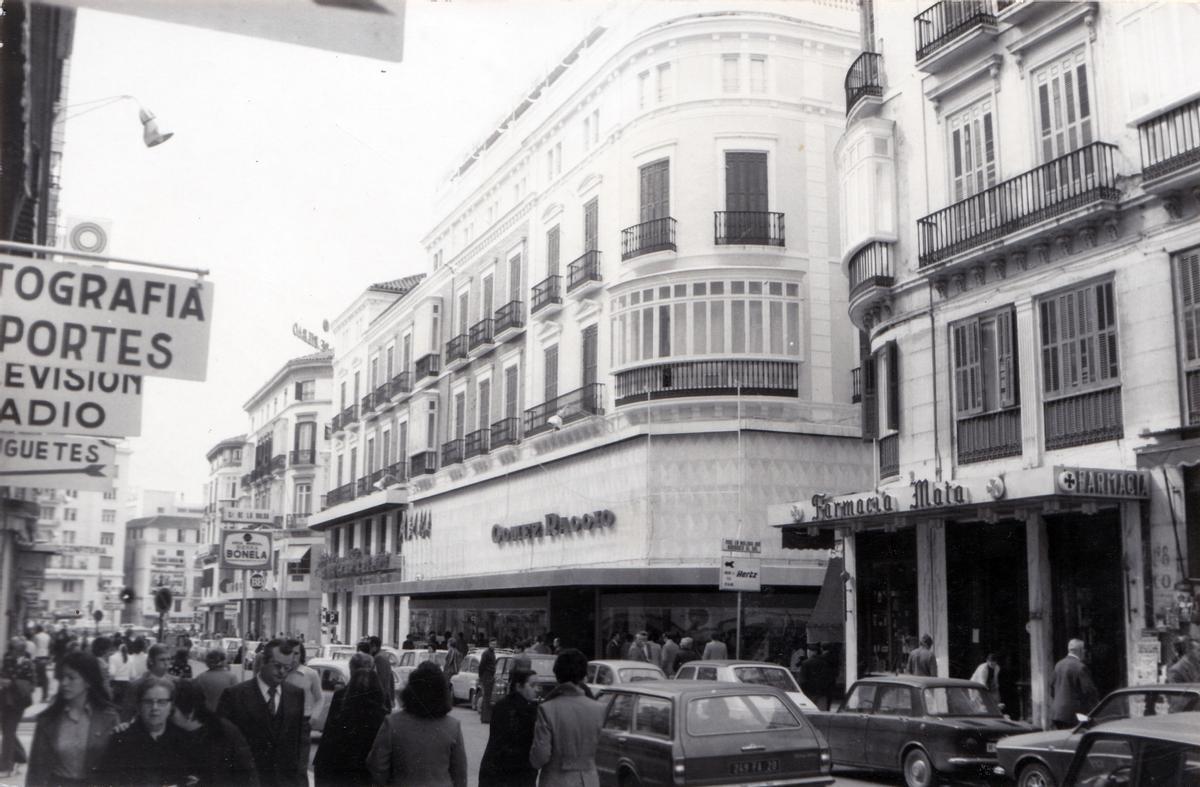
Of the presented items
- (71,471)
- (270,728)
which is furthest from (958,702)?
(71,471)

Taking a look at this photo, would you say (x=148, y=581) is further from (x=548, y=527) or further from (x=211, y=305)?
(x=548, y=527)

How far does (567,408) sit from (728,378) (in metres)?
5.87

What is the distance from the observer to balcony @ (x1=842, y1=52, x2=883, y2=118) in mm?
24625

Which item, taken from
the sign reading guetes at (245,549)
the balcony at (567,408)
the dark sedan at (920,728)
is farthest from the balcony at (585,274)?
the sign reading guetes at (245,549)

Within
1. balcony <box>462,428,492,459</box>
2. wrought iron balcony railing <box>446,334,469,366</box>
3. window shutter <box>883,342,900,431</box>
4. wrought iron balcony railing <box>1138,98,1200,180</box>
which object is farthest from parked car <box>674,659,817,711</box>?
wrought iron balcony railing <box>446,334,469,366</box>

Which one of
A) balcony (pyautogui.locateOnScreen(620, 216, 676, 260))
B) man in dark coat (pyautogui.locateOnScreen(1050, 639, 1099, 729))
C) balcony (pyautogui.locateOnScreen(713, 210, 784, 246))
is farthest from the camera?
balcony (pyautogui.locateOnScreen(620, 216, 676, 260))

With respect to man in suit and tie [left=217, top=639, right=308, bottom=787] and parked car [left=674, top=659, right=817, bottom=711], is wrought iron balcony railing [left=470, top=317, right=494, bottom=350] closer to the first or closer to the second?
parked car [left=674, top=659, right=817, bottom=711]

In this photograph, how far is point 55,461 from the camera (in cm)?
786

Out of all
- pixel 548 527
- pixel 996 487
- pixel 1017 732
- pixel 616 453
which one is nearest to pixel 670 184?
pixel 616 453

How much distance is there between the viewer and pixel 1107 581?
738 inches

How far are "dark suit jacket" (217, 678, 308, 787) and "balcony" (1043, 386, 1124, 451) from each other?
1388cm

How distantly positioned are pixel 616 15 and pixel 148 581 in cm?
2705

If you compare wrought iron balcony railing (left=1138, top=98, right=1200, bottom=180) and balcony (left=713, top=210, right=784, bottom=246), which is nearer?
wrought iron balcony railing (left=1138, top=98, right=1200, bottom=180)

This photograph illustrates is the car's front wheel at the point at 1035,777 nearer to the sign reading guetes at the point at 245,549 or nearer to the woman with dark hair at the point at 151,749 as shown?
the woman with dark hair at the point at 151,749
